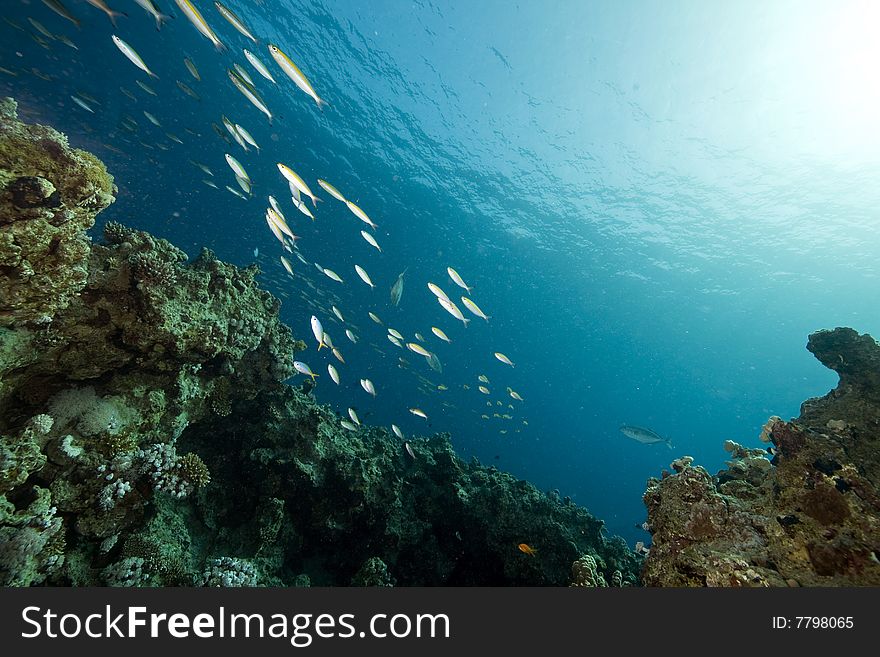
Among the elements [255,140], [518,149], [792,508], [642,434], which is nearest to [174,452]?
[792,508]

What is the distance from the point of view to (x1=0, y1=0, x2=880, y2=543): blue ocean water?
1747 cm

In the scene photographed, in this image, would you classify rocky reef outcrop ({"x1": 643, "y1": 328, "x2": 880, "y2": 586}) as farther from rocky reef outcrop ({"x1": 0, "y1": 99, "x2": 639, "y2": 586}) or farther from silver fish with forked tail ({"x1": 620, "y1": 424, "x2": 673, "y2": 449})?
silver fish with forked tail ({"x1": 620, "y1": 424, "x2": 673, "y2": 449})

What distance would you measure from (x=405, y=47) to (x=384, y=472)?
2252cm

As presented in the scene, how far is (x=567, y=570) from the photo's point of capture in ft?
19.7

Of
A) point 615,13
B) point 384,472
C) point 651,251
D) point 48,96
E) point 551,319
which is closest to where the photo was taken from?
point 384,472

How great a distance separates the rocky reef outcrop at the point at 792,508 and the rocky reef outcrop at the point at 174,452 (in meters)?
2.08

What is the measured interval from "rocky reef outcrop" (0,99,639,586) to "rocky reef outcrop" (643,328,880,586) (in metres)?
2.08

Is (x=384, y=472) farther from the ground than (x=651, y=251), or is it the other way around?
(x=651, y=251)

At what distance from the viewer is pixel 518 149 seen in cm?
2395

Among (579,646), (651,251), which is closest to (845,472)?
(579,646)

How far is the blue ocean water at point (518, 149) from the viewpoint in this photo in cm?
1747

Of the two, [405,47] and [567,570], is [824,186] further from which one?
[567,570]

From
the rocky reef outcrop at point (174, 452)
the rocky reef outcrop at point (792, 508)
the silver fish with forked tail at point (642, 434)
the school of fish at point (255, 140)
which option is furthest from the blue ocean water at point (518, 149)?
the rocky reef outcrop at point (792, 508)

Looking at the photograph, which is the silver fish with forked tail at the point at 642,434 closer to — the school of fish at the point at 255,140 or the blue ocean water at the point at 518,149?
the school of fish at the point at 255,140
